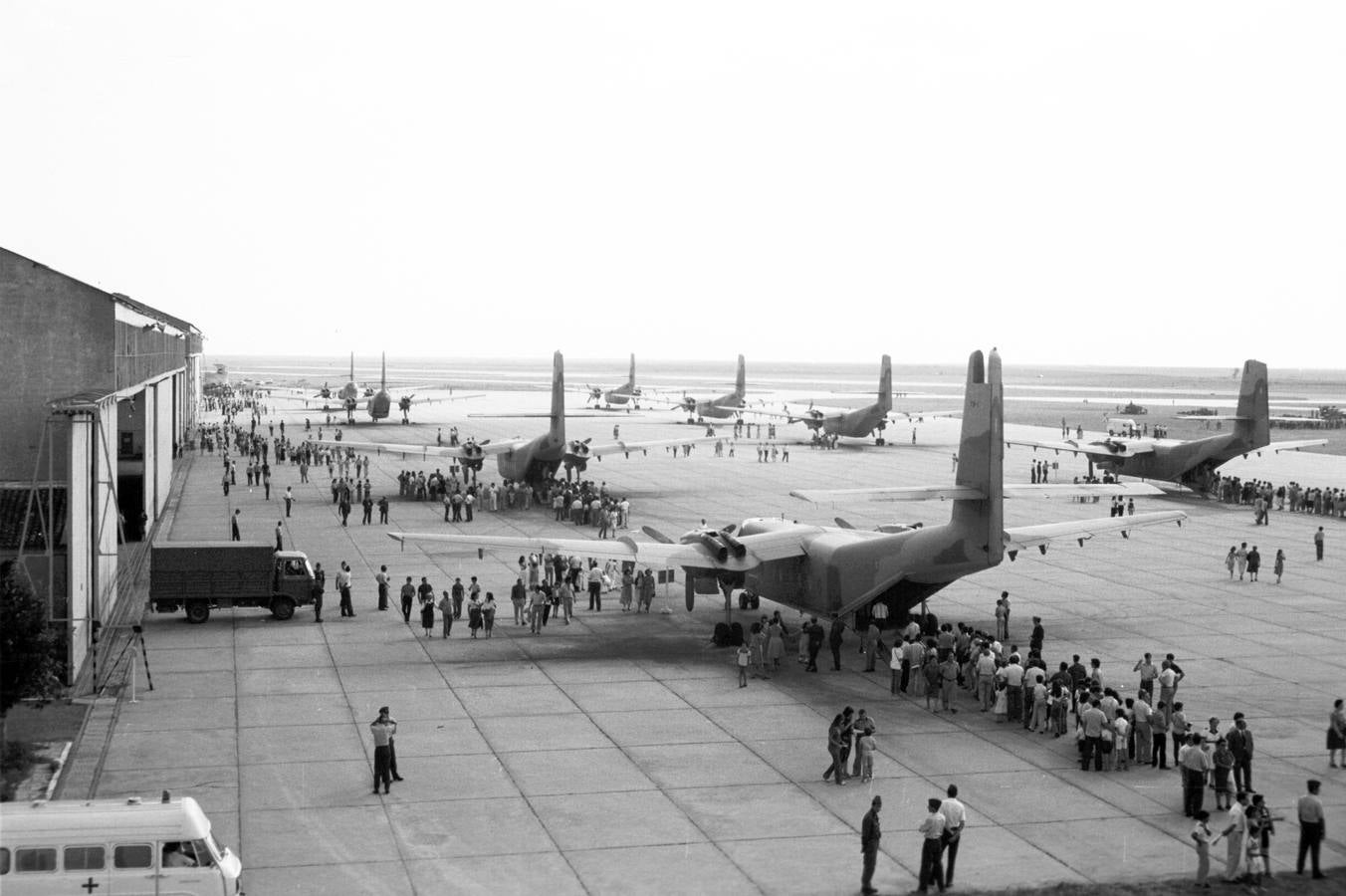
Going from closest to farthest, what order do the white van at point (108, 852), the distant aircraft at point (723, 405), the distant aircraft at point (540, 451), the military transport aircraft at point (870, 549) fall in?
the white van at point (108, 852) → the military transport aircraft at point (870, 549) → the distant aircraft at point (540, 451) → the distant aircraft at point (723, 405)

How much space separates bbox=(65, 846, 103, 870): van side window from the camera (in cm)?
1432

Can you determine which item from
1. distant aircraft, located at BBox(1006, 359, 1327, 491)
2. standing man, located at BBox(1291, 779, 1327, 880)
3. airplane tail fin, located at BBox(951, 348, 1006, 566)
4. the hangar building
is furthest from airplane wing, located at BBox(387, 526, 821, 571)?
distant aircraft, located at BBox(1006, 359, 1327, 491)

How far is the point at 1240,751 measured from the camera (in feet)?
66.9

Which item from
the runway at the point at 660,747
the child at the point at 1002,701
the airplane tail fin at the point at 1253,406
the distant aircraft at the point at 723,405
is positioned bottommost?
the runway at the point at 660,747

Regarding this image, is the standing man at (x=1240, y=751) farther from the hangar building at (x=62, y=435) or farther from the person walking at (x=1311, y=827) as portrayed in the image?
the hangar building at (x=62, y=435)

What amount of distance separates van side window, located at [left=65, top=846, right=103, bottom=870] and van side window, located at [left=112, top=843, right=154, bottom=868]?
0.48 ft

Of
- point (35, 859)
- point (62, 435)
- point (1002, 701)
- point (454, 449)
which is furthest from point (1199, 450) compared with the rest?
point (35, 859)

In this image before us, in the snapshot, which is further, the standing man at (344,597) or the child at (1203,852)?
the standing man at (344,597)

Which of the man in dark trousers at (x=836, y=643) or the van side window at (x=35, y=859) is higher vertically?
the van side window at (x=35, y=859)

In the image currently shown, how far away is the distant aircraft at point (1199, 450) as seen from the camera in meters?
61.3

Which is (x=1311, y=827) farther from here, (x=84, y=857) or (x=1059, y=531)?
(x=1059, y=531)

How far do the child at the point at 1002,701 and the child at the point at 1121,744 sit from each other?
10.3 ft

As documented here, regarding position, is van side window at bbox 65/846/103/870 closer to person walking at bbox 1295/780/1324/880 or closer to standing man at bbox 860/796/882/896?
standing man at bbox 860/796/882/896

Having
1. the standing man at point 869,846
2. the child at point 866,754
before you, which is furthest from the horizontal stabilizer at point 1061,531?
the standing man at point 869,846
